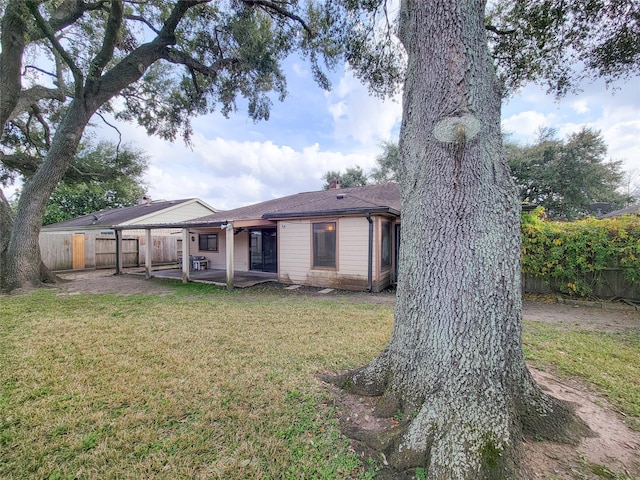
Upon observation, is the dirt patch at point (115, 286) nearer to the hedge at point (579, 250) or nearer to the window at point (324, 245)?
the window at point (324, 245)

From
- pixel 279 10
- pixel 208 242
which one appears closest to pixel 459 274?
pixel 279 10

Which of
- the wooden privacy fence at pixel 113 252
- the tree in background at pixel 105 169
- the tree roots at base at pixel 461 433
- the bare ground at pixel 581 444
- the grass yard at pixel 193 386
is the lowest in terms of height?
the grass yard at pixel 193 386

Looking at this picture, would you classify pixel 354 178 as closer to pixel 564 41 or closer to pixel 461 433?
pixel 564 41

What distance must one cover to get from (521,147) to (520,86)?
62.2 feet

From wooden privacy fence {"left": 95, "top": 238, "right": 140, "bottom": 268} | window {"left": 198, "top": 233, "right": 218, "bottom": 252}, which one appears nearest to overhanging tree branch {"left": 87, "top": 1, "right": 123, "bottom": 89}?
window {"left": 198, "top": 233, "right": 218, "bottom": 252}

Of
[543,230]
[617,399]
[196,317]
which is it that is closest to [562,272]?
[543,230]

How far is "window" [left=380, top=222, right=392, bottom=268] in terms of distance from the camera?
28.0ft

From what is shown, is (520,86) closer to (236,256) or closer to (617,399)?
(617,399)

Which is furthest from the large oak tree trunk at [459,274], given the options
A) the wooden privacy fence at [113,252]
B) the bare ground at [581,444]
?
the wooden privacy fence at [113,252]

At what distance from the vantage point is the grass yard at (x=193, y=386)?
1901 millimetres

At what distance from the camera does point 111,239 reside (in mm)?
14477

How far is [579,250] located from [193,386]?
8576 mm

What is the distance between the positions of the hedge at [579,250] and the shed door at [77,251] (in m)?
18.3

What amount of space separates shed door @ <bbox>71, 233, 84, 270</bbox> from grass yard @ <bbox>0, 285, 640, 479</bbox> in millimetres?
9276
